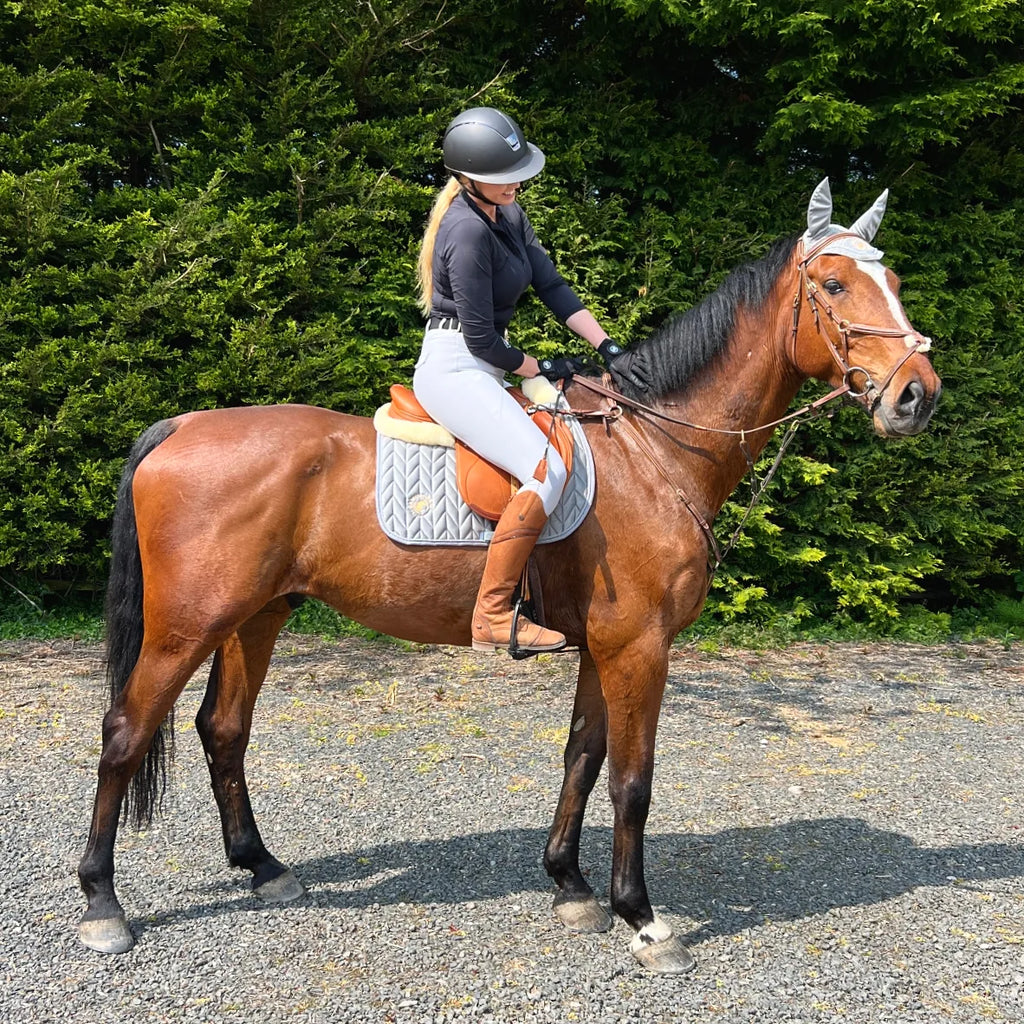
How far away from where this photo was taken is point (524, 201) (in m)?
7.24

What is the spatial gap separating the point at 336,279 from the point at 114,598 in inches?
167

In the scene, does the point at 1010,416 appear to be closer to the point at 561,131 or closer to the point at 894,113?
the point at 894,113

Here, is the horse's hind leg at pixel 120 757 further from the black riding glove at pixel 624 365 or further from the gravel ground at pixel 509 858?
the black riding glove at pixel 624 365

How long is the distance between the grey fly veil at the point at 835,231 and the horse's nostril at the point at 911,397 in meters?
0.51

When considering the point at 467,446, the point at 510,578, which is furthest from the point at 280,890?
the point at 467,446

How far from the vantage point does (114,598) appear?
3500 millimetres

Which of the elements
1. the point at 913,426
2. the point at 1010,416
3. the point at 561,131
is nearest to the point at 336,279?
the point at 561,131

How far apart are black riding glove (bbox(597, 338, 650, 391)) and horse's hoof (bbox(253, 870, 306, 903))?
93.9 inches

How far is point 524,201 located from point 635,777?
5283 millimetres

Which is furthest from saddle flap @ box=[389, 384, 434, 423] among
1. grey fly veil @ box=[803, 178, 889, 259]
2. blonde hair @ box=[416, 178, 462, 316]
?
grey fly veil @ box=[803, 178, 889, 259]

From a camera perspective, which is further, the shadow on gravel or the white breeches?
the shadow on gravel

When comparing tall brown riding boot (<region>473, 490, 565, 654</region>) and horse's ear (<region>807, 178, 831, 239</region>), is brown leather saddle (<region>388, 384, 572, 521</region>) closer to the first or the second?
tall brown riding boot (<region>473, 490, 565, 654</region>)

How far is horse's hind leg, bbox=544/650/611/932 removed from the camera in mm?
3539

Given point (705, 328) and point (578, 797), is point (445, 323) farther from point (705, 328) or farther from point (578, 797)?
point (578, 797)
